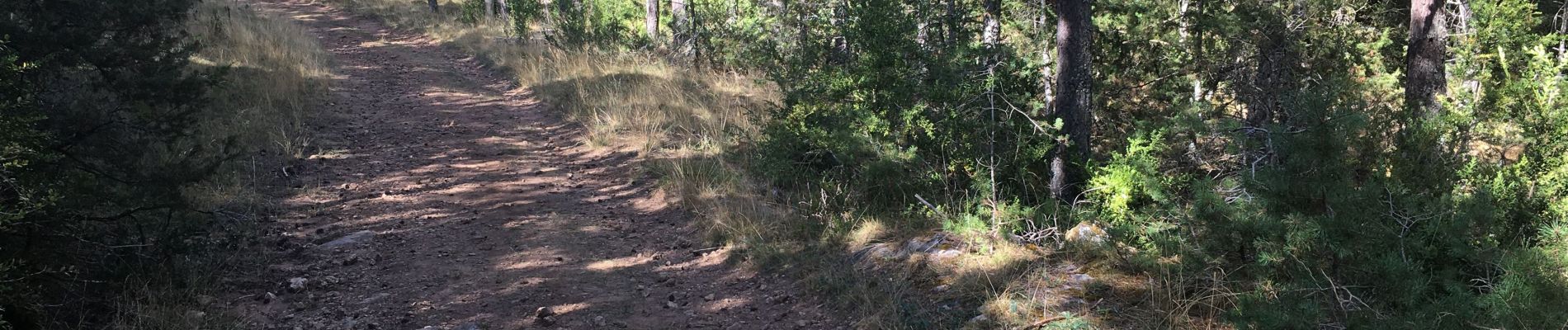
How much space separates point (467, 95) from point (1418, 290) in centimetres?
1228

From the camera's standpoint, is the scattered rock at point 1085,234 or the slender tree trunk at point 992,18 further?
the slender tree trunk at point 992,18

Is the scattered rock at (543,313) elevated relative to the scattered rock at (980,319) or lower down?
lower down

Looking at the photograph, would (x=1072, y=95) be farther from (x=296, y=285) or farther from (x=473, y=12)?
(x=473, y=12)

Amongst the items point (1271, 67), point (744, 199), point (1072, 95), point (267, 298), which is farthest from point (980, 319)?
point (1271, 67)

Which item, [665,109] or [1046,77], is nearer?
[1046,77]

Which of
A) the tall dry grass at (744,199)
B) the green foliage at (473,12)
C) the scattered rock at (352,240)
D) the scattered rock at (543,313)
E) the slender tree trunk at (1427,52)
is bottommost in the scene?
the scattered rock at (543,313)

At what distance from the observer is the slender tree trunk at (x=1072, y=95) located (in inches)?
239

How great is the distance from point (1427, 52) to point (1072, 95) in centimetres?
488

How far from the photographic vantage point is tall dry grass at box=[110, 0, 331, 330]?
4.78m

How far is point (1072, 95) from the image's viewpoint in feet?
20.3

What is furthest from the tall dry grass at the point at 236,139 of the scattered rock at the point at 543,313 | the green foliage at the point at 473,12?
the green foliage at the point at 473,12

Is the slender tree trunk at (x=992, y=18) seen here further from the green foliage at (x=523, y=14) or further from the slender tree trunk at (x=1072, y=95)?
the green foliage at (x=523, y=14)

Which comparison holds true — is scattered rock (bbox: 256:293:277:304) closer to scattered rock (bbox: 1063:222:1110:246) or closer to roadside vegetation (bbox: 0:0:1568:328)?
roadside vegetation (bbox: 0:0:1568:328)

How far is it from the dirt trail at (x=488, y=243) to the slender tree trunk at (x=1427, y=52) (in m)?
7.03
